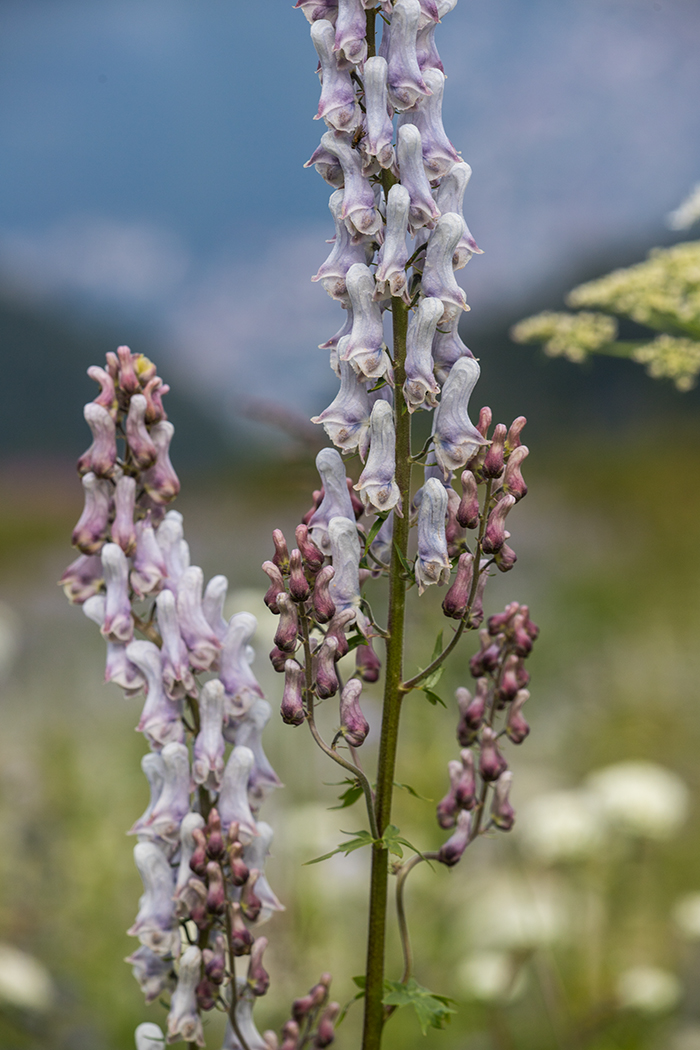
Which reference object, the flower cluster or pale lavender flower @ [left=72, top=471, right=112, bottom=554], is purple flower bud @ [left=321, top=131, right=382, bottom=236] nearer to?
the flower cluster

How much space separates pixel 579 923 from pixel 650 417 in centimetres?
741

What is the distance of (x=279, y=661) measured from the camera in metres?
1.29

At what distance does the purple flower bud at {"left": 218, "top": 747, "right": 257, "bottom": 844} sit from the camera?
4.67 ft

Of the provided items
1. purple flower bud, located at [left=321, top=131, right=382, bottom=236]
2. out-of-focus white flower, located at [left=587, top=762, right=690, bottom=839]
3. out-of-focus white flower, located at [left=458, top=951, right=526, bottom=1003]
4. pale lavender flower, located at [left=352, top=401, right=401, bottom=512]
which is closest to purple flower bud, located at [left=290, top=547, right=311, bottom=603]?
pale lavender flower, located at [left=352, top=401, right=401, bottom=512]

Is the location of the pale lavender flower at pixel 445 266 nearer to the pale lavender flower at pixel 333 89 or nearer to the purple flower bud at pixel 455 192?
the purple flower bud at pixel 455 192

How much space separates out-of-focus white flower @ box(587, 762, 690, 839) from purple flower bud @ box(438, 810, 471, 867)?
135cm

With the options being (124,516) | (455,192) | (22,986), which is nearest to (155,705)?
(124,516)

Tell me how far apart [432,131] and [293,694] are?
778 millimetres

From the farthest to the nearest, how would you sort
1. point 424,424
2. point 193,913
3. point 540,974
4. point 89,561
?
point 424,424 → point 540,974 → point 89,561 → point 193,913

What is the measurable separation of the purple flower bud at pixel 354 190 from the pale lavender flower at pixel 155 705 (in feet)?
2.21

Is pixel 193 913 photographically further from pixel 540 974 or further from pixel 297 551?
pixel 540 974

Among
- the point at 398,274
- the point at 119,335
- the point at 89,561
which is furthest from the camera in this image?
the point at 119,335

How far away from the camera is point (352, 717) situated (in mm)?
1296

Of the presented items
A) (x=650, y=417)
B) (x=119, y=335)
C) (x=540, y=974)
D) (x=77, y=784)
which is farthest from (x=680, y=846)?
(x=119, y=335)
